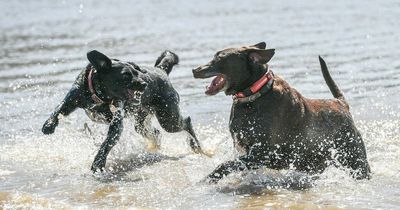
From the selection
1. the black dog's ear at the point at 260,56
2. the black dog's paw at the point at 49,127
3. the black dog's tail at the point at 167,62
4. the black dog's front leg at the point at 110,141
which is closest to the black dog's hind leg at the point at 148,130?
the black dog's tail at the point at 167,62

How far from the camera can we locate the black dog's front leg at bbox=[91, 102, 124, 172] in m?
8.77

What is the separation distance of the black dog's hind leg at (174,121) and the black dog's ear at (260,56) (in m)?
2.20

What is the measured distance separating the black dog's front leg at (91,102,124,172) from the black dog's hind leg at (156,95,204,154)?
84cm

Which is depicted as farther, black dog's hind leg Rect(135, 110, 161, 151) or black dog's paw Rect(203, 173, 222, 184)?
black dog's hind leg Rect(135, 110, 161, 151)

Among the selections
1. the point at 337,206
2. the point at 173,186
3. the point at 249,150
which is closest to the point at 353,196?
the point at 337,206

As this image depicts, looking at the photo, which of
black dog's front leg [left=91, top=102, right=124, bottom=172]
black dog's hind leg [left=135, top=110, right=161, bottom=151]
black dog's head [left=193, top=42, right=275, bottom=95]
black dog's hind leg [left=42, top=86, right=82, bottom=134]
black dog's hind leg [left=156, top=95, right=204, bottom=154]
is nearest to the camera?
black dog's head [left=193, top=42, right=275, bottom=95]

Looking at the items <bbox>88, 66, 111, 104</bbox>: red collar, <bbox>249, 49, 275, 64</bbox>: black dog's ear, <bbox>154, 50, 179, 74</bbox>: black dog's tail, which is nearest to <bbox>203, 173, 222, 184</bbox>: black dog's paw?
<bbox>249, 49, 275, 64</bbox>: black dog's ear

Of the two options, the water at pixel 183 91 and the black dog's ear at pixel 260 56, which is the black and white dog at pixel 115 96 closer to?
the water at pixel 183 91

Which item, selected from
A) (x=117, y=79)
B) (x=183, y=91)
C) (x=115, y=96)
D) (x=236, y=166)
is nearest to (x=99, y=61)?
(x=117, y=79)

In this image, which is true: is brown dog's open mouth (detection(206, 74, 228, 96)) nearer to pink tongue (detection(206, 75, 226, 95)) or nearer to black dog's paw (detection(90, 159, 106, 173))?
pink tongue (detection(206, 75, 226, 95))

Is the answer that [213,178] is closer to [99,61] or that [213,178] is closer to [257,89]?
[257,89]

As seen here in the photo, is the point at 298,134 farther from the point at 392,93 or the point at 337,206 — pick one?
the point at 392,93

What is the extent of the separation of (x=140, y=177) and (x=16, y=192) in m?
1.45

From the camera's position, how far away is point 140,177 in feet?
28.7
